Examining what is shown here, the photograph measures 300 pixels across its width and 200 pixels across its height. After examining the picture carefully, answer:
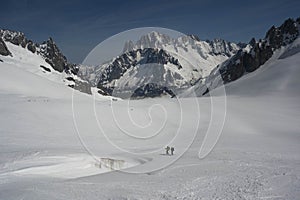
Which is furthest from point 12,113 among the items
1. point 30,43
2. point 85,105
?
point 30,43

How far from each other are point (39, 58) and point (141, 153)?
124481 mm

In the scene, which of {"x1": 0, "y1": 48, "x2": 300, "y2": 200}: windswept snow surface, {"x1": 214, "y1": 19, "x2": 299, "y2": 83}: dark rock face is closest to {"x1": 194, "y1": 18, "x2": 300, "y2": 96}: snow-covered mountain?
{"x1": 214, "y1": 19, "x2": 299, "y2": 83}: dark rock face

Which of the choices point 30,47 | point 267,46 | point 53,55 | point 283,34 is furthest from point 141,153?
point 53,55

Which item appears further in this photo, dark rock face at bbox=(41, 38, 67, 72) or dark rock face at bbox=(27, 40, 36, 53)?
dark rock face at bbox=(41, 38, 67, 72)

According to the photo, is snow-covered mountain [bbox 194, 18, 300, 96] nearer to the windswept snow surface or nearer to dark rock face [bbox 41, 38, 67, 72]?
dark rock face [bbox 41, 38, 67, 72]

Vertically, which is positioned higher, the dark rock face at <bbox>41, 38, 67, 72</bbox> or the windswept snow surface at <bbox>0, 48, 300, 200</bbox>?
the dark rock face at <bbox>41, 38, 67, 72</bbox>

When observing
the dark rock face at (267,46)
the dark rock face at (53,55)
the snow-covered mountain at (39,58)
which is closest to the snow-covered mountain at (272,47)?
the dark rock face at (267,46)

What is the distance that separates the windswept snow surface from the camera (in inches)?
509

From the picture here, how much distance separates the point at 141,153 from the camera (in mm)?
24297

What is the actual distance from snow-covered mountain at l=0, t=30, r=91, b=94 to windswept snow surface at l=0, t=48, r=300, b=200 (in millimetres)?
67826

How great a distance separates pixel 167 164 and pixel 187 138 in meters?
12.1

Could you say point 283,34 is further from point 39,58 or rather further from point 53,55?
point 39,58

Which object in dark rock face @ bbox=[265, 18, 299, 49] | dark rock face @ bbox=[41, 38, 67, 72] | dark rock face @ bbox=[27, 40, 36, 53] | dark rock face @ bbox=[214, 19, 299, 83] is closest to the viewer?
dark rock face @ bbox=[214, 19, 299, 83]

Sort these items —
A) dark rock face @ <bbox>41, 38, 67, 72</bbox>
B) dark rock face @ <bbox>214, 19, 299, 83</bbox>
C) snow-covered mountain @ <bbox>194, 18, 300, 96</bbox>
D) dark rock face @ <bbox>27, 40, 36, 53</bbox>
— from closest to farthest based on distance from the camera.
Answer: snow-covered mountain @ <bbox>194, 18, 300, 96</bbox> → dark rock face @ <bbox>214, 19, 299, 83</bbox> → dark rock face @ <bbox>27, 40, 36, 53</bbox> → dark rock face @ <bbox>41, 38, 67, 72</bbox>
